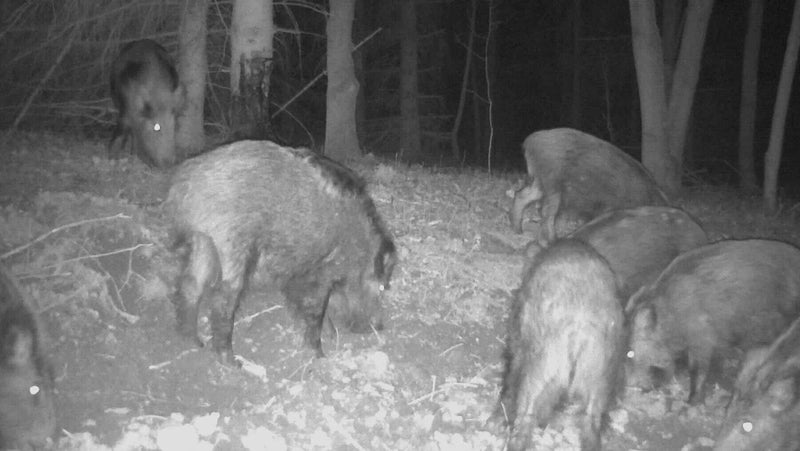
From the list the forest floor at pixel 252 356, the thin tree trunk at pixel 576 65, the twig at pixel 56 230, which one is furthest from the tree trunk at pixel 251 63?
the thin tree trunk at pixel 576 65

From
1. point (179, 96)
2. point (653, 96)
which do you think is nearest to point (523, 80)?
point (653, 96)

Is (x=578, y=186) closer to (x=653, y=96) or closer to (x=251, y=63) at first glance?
(x=251, y=63)

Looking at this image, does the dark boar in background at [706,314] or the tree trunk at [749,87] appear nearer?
the dark boar in background at [706,314]

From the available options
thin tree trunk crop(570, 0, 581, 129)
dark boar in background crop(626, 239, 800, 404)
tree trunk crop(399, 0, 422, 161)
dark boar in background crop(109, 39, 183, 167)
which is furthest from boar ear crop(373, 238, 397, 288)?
thin tree trunk crop(570, 0, 581, 129)

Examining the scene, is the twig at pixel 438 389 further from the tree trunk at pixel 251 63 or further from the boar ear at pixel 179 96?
the boar ear at pixel 179 96

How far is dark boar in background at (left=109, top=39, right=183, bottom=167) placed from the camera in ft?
26.7

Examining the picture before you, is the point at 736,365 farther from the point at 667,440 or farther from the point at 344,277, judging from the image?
the point at 344,277

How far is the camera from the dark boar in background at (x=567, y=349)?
4.46m

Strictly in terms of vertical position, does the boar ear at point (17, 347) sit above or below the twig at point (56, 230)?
below

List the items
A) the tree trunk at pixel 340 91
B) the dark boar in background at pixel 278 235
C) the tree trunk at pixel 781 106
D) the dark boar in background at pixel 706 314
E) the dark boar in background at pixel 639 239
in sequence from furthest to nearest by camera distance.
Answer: the tree trunk at pixel 781 106 < the tree trunk at pixel 340 91 < the dark boar in background at pixel 639 239 < the dark boar in background at pixel 706 314 < the dark boar in background at pixel 278 235

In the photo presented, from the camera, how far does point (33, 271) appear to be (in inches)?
190

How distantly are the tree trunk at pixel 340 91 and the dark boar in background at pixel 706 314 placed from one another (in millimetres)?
5493

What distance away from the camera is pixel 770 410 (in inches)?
183

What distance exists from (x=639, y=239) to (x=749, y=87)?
11200 millimetres
